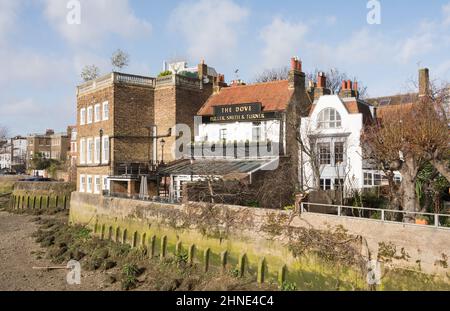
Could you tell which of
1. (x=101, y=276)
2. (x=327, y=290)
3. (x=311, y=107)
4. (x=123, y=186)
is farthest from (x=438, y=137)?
(x=123, y=186)

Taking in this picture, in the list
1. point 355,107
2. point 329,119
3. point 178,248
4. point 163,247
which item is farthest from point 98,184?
point 355,107

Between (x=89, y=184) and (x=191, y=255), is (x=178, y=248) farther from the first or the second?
(x=89, y=184)

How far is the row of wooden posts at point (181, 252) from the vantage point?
649 inches

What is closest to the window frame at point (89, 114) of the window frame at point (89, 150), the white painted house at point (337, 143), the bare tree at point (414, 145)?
the window frame at point (89, 150)

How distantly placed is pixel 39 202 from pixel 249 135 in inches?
978

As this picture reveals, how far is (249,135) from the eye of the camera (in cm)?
2881

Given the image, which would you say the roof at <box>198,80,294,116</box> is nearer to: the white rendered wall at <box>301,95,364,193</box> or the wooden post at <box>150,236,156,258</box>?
the white rendered wall at <box>301,95,364,193</box>

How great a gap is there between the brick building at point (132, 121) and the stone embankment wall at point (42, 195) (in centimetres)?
785

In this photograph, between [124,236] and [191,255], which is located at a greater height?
[124,236]

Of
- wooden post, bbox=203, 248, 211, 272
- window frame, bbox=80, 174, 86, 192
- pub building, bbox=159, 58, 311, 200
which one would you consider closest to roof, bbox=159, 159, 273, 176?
pub building, bbox=159, 58, 311, 200

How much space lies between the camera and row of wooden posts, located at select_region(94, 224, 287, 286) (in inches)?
649

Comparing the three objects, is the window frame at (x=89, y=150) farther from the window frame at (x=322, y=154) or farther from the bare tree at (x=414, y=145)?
the bare tree at (x=414, y=145)

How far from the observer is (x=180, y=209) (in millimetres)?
20641

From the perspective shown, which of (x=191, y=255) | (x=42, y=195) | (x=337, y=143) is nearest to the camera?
(x=191, y=255)
